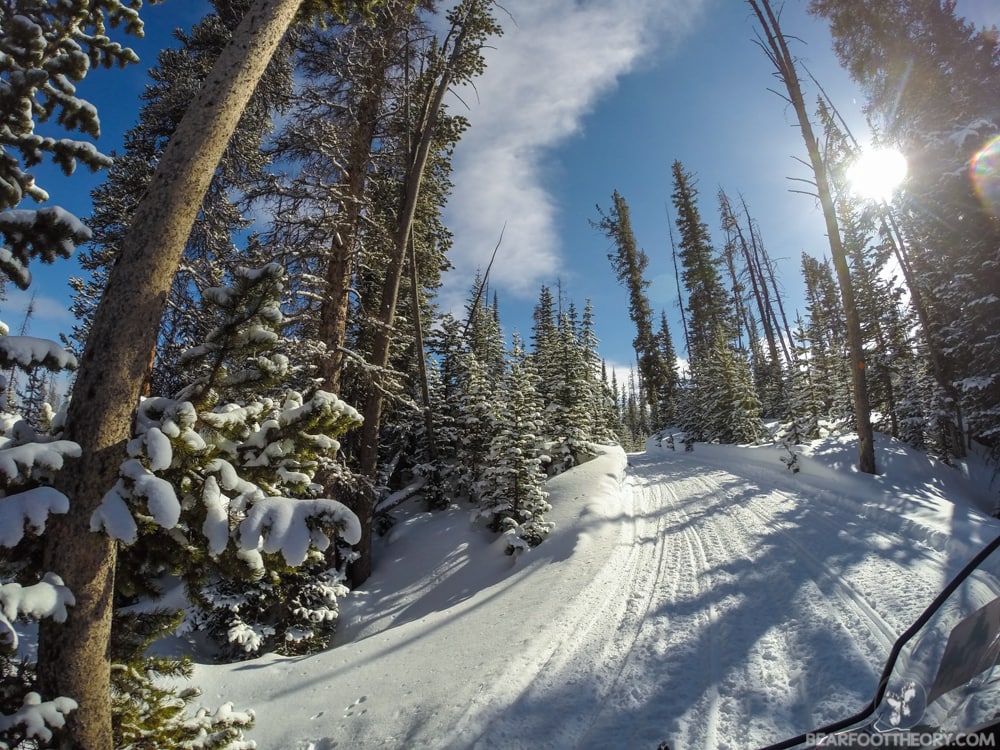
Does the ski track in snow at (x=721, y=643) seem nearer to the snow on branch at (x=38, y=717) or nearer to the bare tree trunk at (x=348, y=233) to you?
the snow on branch at (x=38, y=717)

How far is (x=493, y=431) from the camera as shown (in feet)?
50.6

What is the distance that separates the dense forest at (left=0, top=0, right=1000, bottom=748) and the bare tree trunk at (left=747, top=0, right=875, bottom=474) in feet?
0.26

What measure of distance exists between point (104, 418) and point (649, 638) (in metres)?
4.88

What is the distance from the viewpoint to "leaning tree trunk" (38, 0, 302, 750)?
2.11 m

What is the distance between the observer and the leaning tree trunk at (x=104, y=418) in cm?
211

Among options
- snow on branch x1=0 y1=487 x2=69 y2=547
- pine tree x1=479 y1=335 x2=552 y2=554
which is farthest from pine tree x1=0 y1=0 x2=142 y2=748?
pine tree x1=479 y1=335 x2=552 y2=554

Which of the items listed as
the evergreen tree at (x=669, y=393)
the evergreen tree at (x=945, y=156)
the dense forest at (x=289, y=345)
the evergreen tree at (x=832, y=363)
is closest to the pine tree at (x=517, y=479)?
the dense forest at (x=289, y=345)

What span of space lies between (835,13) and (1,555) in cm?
2093

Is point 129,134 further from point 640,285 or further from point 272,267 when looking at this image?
point 640,285

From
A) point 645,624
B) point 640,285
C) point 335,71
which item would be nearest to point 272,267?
point 645,624

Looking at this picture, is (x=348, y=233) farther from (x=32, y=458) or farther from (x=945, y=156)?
(x=945, y=156)

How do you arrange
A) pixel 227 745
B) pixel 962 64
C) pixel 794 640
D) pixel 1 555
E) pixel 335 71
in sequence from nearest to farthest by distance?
pixel 1 555, pixel 227 745, pixel 794 640, pixel 335 71, pixel 962 64

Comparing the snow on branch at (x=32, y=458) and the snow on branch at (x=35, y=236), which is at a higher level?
the snow on branch at (x=35, y=236)

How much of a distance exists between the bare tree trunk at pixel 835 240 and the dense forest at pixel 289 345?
0.08 m
